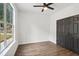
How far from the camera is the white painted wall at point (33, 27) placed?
720cm

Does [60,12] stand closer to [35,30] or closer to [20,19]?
[35,30]

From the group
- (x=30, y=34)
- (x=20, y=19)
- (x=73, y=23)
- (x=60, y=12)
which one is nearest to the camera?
(x=73, y=23)

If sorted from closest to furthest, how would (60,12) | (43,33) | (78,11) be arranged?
(78,11), (60,12), (43,33)

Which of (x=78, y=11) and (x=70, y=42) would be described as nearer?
(x=78, y=11)

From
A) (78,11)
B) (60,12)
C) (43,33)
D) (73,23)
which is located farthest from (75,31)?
(43,33)

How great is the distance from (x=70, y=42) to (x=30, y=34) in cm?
365

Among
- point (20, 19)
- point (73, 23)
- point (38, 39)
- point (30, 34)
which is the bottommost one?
point (38, 39)

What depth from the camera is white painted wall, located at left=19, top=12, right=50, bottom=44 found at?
23.6 feet

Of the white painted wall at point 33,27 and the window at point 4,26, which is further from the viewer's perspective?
the white painted wall at point 33,27

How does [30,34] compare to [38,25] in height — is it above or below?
below

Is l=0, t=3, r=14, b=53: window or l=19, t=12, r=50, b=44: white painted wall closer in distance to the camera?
l=0, t=3, r=14, b=53: window

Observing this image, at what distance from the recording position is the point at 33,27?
762cm

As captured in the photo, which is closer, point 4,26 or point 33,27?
point 4,26

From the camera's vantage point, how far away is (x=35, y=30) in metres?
7.73
